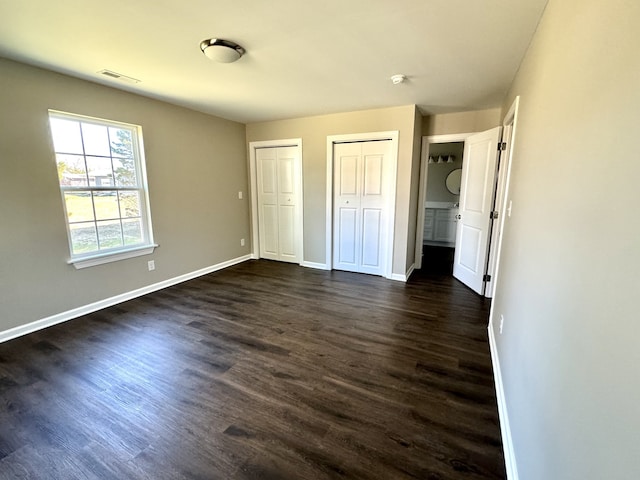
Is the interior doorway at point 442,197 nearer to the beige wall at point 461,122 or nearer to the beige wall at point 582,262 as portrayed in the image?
the beige wall at point 461,122

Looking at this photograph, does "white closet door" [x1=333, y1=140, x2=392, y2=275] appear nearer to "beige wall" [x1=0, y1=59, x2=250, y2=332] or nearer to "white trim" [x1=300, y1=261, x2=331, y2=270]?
"white trim" [x1=300, y1=261, x2=331, y2=270]

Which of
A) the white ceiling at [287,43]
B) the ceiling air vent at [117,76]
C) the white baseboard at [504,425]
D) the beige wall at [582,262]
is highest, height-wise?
the ceiling air vent at [117,76]

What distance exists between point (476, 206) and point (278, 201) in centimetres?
310

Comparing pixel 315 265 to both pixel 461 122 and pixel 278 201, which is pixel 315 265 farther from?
pixel 461 122

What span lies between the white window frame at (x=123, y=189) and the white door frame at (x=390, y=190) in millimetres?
2459

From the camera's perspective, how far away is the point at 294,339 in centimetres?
254

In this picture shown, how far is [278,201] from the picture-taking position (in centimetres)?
499

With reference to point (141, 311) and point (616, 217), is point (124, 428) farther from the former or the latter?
point (616, 217)

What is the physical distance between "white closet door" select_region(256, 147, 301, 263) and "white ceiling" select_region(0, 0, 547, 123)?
1.62 m

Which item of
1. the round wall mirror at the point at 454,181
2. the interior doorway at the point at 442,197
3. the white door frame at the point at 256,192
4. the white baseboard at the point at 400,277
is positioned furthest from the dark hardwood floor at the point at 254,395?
the round wall mirror at the point at 454,181

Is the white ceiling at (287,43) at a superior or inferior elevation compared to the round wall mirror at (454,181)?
superior

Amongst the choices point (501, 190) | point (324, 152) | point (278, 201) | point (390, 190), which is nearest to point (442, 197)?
point (390, 190)

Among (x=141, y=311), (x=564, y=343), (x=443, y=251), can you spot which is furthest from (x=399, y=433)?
(x=443, y=251)

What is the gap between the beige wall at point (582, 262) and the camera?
1.93ft
